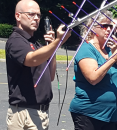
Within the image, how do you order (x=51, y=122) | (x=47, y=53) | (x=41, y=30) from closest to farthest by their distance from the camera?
(x=47, y=53) → (x=51, y=122) → (x=41, y=30)

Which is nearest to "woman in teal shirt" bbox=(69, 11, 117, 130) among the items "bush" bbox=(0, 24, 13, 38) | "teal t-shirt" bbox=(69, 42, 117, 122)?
"teal t-shirt" bbox=(69, 42, 117, 122)

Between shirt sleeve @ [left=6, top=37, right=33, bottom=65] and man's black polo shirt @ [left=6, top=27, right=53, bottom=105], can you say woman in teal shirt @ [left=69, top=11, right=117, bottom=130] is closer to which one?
man's black polo shirt @ [left=6, top=27, right=53, bottom=105]

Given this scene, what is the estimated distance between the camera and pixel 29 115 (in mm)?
2674

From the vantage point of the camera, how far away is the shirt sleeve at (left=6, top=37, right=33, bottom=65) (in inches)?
97.4

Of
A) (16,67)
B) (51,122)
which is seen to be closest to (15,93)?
(16,67)

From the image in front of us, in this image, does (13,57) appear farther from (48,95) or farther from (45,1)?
(45,1)

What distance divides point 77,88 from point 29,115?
56 centimetres

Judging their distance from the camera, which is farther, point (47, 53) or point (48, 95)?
point (48, 95)

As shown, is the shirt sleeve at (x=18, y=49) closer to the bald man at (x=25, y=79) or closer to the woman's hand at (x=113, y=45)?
the bald man at (x=25, y=79)

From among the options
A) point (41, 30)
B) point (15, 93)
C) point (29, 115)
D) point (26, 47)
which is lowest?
point (41, 30)

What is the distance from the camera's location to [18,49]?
250 cm

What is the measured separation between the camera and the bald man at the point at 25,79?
2552 mm

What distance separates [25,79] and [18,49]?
0.26 metres

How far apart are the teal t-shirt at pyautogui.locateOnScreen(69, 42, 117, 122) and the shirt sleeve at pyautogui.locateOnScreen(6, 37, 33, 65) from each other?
57 cm
